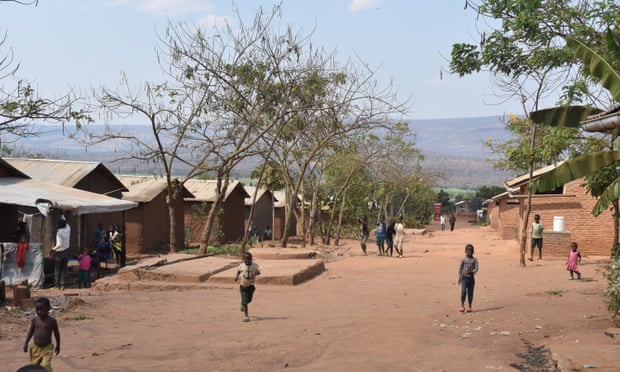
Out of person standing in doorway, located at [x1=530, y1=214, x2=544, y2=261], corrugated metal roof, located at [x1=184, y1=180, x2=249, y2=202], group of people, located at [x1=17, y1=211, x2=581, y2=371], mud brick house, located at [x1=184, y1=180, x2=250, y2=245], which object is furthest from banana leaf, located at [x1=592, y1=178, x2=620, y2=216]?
corrugated metal roof, located at [x1=184, y1=180, x2=249, y2=202]

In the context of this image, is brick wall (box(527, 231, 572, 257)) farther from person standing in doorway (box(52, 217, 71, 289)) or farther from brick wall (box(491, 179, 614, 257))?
person standing in doorway (box(52, 217, 71, 289))

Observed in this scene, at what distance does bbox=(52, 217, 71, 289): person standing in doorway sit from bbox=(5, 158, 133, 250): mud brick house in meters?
6.12

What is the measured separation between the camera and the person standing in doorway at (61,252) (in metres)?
16.8

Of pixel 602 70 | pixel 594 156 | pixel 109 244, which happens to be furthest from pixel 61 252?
pixel 602 70

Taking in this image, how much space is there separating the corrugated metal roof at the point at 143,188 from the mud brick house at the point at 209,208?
228 centimetres

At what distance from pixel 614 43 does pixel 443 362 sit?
4.92m

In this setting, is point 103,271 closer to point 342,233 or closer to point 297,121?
point 297,121

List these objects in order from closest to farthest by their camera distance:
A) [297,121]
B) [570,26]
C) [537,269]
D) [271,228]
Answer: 1. [570,26]
2. [537,269]
3. [297,121]
4. [271,228]

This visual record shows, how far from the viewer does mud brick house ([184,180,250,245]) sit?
3503 centimetres

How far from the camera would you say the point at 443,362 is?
30.9 feet

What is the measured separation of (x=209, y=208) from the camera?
3544cm

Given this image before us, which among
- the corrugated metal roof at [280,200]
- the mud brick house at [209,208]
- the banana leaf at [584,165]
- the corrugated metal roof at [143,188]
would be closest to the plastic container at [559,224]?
the mud brick house at [209,208]

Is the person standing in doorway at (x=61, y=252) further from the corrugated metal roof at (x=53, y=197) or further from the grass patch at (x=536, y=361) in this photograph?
the grass patch at (x=536, y=361)

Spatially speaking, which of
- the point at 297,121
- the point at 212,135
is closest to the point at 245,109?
the point at 212,135
